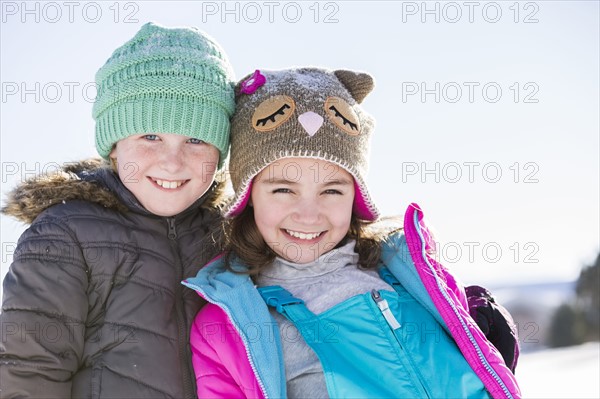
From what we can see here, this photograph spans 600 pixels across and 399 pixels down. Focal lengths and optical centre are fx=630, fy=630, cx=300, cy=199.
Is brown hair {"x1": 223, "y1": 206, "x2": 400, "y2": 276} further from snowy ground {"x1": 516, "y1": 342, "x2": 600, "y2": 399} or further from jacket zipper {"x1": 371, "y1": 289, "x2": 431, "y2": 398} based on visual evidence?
snowy ground {"x1": 516, "y1": 342, "x2": 600, "y2": 399}

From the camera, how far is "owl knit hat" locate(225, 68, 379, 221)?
2.53 metres

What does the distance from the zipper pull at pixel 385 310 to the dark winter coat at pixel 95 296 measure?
723mm

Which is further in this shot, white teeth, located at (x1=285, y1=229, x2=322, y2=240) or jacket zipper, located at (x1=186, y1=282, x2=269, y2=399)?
white teeth, located at (x1=285, y1=229, x2=322, y2=240)

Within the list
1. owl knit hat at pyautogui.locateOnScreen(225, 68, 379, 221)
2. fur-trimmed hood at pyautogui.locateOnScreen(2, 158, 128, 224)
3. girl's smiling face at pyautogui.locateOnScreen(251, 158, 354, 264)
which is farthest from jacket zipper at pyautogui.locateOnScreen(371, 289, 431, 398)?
fur-trimmed hood at pyautogui.locateOnScreen(2, 158, 128, 224)

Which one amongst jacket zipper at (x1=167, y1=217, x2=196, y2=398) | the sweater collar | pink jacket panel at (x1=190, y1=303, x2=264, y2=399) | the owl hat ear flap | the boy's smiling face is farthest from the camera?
the owl hat ear flap

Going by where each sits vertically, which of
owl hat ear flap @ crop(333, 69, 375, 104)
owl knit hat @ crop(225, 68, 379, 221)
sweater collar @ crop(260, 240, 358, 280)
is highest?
owl hat ear flap @ crop(333, 69, 375, 104)

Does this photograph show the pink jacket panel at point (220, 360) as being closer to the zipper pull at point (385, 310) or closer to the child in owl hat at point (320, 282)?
the child in owl hat at point (320, 282)

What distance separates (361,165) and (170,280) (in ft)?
3.03

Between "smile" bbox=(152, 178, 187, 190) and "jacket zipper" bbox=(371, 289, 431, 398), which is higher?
"smile" bbox=(152, 178, 187, 190)

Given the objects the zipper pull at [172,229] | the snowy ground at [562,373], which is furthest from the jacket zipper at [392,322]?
the snowy ground at [562,373]

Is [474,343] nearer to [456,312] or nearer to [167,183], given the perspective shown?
[456,312]

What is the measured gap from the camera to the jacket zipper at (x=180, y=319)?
7.85 feet

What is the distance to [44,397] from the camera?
212 cm

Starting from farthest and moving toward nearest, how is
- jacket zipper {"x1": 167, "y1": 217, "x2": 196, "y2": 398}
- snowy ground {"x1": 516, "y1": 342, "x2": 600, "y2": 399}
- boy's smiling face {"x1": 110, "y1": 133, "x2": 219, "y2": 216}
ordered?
snowy ground {"x1": 516, "y1": 342, "x2": 600, "y2": 399}, boy's smiling face {"x1": 110, "y1": 133, "x2": 219, "y2": 216}, jacket zipper {"x1": 167, "y1": 217, "x2": 196, "y2": 398}
